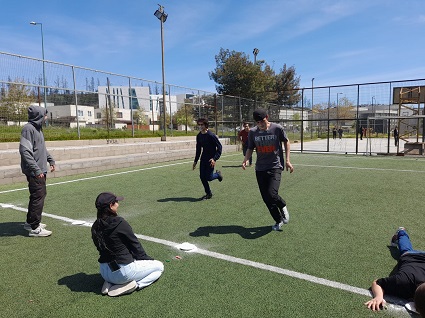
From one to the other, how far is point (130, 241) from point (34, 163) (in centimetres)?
241

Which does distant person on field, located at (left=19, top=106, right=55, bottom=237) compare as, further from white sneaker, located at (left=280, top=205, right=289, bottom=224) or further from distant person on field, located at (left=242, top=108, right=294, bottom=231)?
white sneaker, located at (left=280, top=205, right=289, bottom=224)

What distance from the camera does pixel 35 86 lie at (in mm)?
13719

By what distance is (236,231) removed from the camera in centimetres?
496

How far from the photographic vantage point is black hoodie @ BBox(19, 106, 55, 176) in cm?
460

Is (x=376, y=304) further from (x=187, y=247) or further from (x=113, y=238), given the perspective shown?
(x=113, y=238)

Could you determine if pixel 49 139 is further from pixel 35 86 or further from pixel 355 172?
pixel 355 172

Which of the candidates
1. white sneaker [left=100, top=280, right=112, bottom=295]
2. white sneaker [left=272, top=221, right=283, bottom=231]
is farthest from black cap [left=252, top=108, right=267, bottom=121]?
white sneaker [left=100, top=280, right=112, bottom=295]

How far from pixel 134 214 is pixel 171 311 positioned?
3414 mm

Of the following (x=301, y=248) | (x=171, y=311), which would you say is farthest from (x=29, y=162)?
(x=301, y=248)

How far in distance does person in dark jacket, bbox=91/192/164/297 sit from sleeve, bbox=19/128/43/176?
2.12m

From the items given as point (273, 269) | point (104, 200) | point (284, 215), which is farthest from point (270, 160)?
point (104, 200)

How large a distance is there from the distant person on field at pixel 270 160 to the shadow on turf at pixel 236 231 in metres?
0.22

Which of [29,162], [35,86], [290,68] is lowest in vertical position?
[29,162]

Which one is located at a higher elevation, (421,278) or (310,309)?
(421,278)
